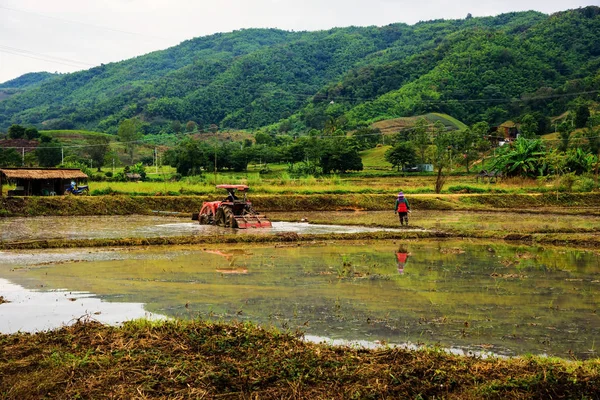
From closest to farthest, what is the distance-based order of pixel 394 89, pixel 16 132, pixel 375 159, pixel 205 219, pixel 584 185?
1. pixel 205 219
2. pixel 584 185
3. pixel 375 159
4. pixel 16 132
5. pixel 394 89

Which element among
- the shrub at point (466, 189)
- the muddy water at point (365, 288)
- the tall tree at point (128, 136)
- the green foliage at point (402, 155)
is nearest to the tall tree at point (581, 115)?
the green foliage at point (402, 155)

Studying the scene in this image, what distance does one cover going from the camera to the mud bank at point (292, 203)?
3084 centimetres

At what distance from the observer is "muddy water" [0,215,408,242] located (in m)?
21.4

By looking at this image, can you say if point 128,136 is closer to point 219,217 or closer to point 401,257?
point 219,217

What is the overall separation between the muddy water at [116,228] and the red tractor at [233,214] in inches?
23.1

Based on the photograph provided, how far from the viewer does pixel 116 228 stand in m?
24.0

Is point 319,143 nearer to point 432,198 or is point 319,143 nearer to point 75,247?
point 432,198

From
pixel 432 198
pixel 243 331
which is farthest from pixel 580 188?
pixel 243 331

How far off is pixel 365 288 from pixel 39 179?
103 feet

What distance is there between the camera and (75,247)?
60.6 ft

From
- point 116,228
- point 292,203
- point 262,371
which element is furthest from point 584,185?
point 262,371

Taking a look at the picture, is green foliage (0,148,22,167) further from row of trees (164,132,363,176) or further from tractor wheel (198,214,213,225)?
tractor wheel (198,214,213,225)

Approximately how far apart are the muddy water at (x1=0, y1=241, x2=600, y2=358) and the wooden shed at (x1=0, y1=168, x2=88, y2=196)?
21.4 meters

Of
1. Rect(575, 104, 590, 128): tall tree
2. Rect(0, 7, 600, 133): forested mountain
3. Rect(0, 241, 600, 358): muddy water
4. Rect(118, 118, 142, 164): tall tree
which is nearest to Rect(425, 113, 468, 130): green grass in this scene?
Rect(0, 7, 600, 133): forested mountain
